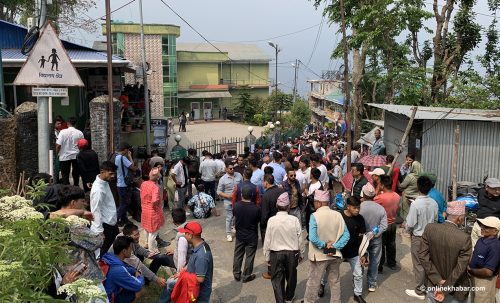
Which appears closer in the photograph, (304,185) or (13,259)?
(13,259)

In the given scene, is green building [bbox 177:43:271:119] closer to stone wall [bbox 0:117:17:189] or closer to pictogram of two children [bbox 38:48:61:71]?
stone wall [bbox 0:117:17:189]

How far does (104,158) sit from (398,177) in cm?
689

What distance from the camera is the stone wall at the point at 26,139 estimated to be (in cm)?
892

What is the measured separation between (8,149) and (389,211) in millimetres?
7089

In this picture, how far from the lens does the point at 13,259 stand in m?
2.75

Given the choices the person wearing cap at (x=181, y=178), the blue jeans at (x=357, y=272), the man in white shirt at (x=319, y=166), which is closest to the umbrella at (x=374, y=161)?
the man in white shirt at (x=319, y=166)

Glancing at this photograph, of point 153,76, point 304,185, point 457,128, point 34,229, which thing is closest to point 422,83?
point 457,128

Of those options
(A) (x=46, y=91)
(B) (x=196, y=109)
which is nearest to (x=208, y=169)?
(A) (x=46, y=91)

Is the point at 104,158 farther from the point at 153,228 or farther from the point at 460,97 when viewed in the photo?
the point at 460,97

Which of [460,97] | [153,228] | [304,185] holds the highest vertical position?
[460,97]

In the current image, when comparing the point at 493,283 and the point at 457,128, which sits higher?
the point at 457,128

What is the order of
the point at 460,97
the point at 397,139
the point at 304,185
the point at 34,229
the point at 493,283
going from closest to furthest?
the point at 34,229
the point at 493,283
the point at 304,185
the point at 397,139
the point at 460,97

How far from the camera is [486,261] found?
16.4 feet

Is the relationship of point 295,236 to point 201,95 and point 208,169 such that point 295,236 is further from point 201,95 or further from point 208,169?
point 201,95
